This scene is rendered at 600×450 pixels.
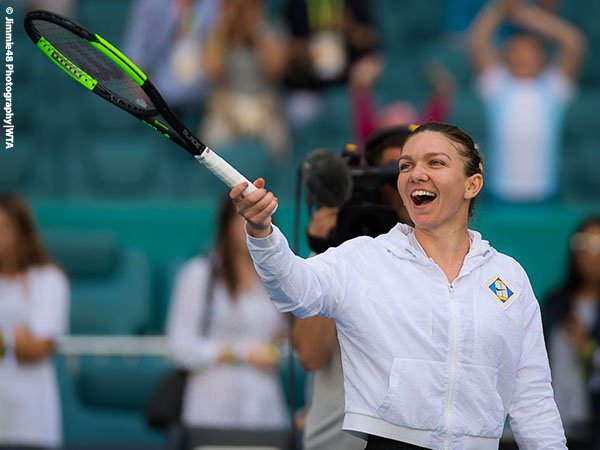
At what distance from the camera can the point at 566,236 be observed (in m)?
7.29

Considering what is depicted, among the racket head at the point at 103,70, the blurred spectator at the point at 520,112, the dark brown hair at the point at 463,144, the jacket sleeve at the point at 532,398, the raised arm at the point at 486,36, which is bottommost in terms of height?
the jacket sleeve at the point at 532,398

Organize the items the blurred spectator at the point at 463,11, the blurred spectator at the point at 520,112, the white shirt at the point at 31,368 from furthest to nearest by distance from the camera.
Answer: the blurred spectator at the point at 463,11
the blurred spectator at the point at 520,112
the white shirt at the point at 31,368

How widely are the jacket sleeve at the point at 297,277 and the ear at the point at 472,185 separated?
1.10ft

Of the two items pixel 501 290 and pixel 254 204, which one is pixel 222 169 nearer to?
pixel 254 204

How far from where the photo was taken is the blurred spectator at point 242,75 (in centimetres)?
755

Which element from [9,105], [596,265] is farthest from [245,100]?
[9,105]

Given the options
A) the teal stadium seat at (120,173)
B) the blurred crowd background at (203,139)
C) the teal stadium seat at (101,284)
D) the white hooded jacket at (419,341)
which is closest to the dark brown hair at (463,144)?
the white hooded jacket at (419,341)

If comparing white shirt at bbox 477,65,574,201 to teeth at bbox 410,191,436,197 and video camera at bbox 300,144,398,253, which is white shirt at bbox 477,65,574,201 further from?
teeth at bbox 410,191,436,197

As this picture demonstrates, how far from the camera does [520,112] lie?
7.71m

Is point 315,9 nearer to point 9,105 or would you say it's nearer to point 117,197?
point 117,197

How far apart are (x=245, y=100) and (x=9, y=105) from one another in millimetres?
4026

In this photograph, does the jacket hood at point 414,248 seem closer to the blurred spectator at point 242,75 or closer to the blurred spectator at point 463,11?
the blurred spectator at point 242,75

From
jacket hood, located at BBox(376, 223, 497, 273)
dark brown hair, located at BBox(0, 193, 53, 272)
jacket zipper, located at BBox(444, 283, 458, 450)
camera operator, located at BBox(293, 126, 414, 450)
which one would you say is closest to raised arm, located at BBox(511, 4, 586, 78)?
dark brown hair, located at BBox(0, 193, 53, 272)

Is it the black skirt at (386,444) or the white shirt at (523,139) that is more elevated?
the white shirt at (523,139)
